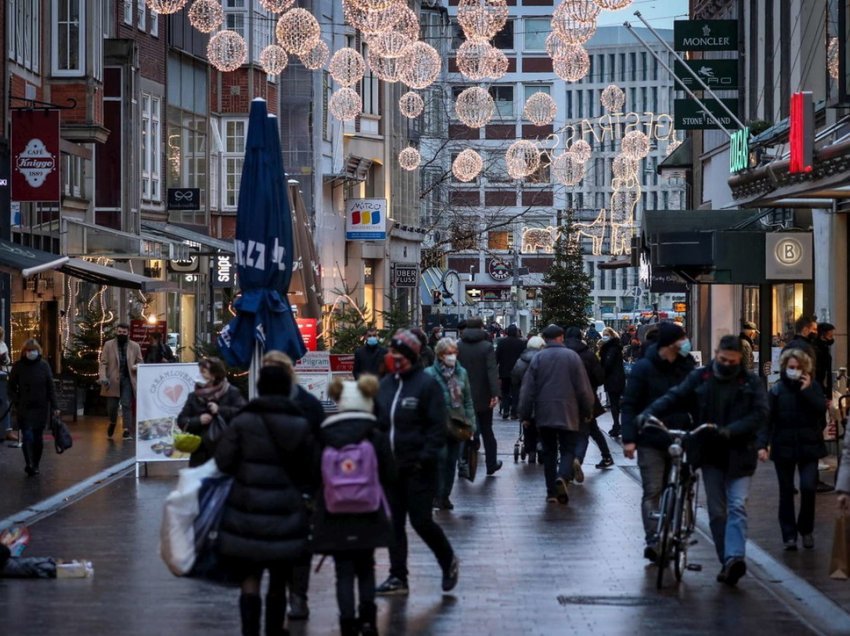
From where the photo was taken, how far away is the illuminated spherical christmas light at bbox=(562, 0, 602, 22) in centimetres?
2752

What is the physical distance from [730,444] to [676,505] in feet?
1.96

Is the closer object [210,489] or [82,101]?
[210,489]

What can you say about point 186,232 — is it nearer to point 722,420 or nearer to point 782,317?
point 782,317

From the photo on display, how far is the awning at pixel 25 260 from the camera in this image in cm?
2175

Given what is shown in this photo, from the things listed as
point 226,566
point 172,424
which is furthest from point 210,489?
point 172,424

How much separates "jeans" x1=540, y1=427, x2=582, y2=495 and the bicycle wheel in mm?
5168

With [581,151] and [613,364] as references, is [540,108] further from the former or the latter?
[581,151]

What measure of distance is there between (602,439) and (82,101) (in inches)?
581

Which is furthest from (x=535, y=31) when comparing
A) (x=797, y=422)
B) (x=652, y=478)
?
(x=652, y=478)

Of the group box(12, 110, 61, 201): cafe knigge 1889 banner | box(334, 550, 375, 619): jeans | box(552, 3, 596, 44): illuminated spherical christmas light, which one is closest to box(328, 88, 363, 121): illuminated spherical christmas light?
box(552, 3, 596, 44): illuminated spherical christmas light

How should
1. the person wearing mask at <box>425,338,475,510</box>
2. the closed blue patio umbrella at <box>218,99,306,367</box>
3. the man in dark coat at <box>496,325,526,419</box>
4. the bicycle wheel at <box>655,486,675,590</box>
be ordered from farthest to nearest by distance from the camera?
the man in dark coat at <box>496,325,526,419</box> → the person wearing mask at <box>425,338,475,510</box> → the closed blue patio umbrella at <box>218,99,306,367</box> → the bicycle wheel at <box>655,486,675,590</box>

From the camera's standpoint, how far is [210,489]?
9391mm

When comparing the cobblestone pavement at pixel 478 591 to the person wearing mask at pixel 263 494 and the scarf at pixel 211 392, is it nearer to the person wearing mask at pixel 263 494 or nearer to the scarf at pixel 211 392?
the scarf at pixel 211 392

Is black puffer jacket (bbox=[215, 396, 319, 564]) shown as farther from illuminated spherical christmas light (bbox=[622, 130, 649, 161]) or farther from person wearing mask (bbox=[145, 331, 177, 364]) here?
illuminated spherical christmas light (bbox=[622, 130, 649, 161])
